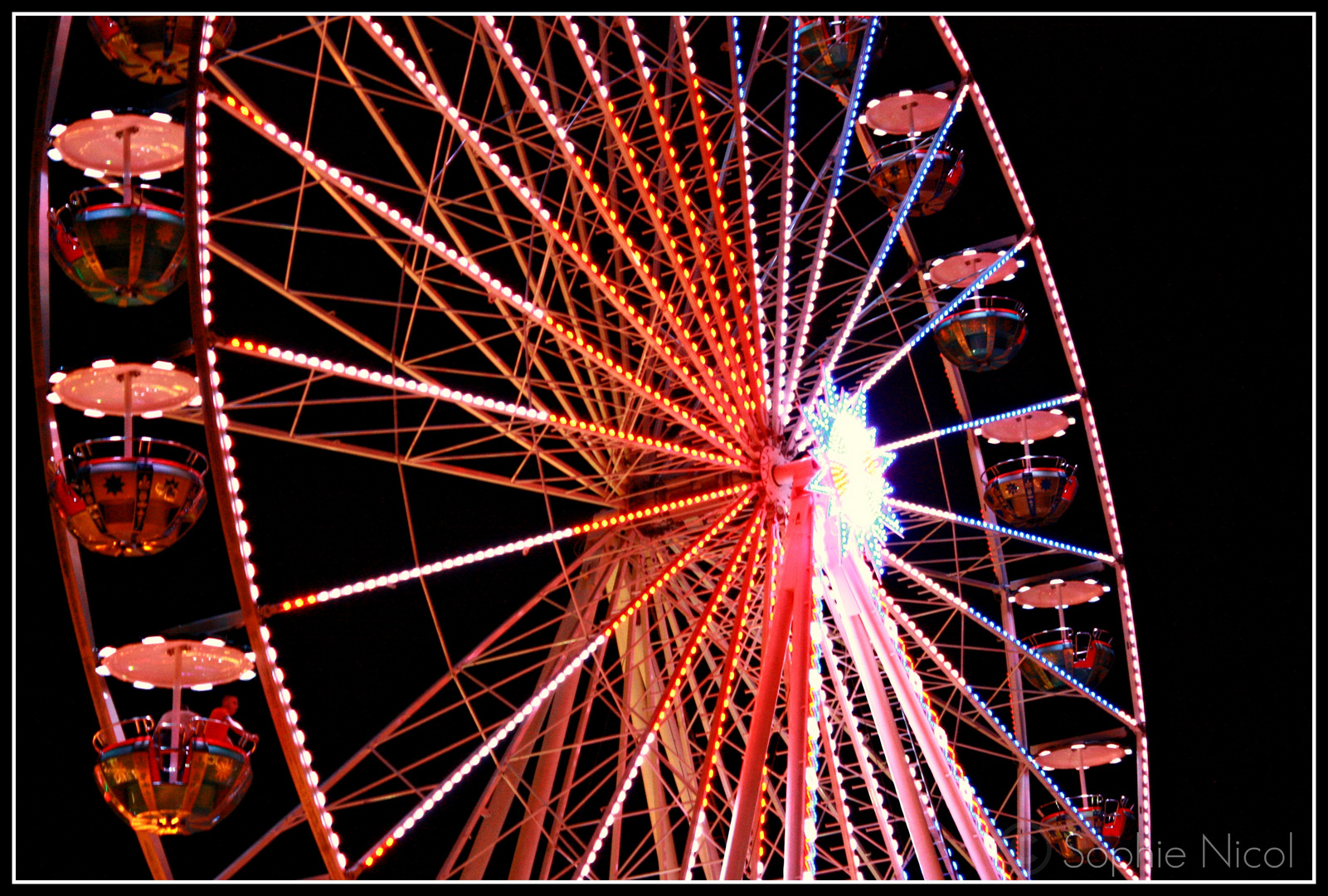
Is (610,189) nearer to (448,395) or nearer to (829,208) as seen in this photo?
(829,208)

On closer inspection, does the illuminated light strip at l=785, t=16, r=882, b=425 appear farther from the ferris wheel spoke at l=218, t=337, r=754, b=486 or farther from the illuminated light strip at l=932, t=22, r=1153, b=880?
the illuminated light strip at l=932, t=22, r=1153, b=880

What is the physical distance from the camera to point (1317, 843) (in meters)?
14.8

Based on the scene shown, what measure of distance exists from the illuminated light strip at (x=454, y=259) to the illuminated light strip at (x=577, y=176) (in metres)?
0.26

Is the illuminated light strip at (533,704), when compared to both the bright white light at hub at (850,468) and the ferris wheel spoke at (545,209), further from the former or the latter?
the ferris wheel spoke at (545,209)

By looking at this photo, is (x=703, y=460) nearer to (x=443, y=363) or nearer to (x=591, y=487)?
(x=591, y=487)

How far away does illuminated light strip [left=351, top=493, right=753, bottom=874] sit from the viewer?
9.56 m

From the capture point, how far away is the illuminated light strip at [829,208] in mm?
11836

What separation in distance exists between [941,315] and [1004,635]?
2.95 m

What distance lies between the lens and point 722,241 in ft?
37.0

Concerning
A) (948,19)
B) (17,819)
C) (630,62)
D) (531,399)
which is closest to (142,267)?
(531,399)

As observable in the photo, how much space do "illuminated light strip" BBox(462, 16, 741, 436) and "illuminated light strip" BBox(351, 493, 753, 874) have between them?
87 centimetres

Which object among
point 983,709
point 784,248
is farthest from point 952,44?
point 983,709

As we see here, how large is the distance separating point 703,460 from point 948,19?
6881 millimetres

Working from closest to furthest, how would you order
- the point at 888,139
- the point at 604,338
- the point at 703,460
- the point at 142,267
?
1. the point at 142,267
2. the point at 703,460
3. the point at 604,338
4. the point at 888,139
